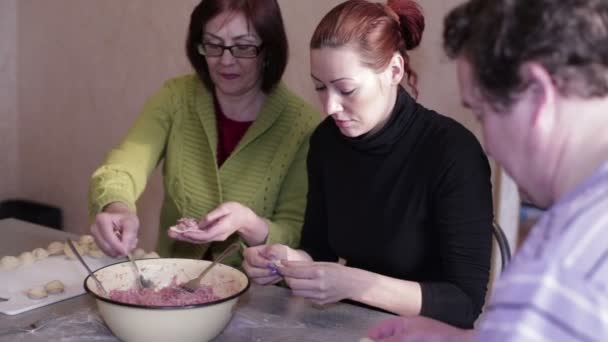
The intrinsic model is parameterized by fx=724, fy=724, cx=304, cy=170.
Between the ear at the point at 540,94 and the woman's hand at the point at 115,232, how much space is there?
0.97 metres

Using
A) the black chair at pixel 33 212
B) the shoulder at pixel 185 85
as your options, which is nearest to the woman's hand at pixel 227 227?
the shoulder at pixel 185 85

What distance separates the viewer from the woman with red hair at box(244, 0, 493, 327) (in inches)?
51.7

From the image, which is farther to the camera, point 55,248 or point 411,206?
point 55,248

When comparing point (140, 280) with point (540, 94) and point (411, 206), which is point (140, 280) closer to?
point (411, 206)

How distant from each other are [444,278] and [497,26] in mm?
782

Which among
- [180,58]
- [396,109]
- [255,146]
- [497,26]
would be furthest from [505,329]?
[180,58]

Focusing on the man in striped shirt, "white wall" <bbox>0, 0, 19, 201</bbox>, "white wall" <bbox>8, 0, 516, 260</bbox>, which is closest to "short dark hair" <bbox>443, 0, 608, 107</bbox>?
the man in striped shirt

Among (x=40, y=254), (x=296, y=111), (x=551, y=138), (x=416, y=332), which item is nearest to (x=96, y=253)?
(x=40, y=254)

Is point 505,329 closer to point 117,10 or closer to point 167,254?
point 167,254

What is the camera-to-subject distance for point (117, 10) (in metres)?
2.93

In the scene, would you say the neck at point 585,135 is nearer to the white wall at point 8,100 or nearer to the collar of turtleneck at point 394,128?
the collar of turtleneck at point 394,128

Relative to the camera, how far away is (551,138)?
699 mm

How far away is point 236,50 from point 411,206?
1.93 ft

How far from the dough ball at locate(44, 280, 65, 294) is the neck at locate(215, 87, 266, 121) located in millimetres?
654
